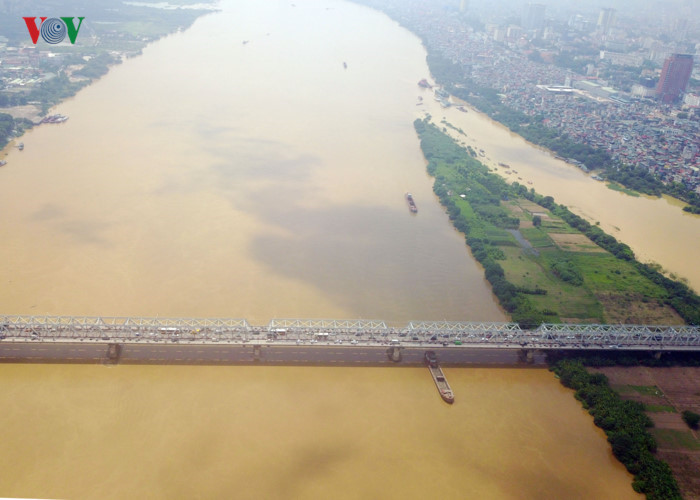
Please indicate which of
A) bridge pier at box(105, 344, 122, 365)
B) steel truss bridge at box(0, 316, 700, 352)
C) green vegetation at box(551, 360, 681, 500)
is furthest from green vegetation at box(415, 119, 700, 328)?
bridge pier at box(105, 344, 122, 365)

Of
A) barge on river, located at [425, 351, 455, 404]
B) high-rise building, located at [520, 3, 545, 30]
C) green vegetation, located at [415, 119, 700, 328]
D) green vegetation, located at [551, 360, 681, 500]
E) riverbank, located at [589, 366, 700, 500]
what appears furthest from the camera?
high-rise building, located at [520, 3, 545, 30]

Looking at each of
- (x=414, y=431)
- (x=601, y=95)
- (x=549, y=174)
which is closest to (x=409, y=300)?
(x=414, y=431)

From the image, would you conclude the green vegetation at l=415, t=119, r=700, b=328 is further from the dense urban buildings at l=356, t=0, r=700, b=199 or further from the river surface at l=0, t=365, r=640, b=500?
the dense urban buildings at l=356, t=0, r=700, b=199

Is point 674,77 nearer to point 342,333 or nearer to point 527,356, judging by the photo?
point 527,356

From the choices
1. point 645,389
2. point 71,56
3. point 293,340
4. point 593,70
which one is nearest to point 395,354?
point 293,340

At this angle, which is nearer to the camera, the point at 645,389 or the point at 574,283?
the point at 645,389
